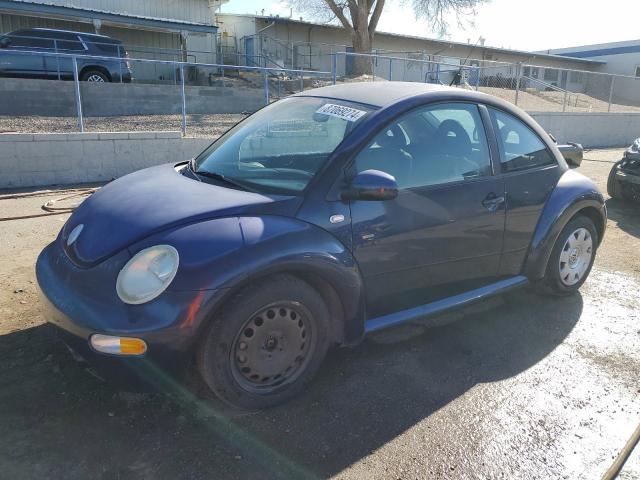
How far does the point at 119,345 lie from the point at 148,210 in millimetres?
752

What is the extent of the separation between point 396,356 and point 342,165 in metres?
1.32

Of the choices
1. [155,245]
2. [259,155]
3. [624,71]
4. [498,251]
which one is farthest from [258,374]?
[624,71]

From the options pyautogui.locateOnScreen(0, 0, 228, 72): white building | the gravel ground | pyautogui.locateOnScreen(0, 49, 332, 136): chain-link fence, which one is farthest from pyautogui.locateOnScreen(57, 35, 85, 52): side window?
the gravel ground

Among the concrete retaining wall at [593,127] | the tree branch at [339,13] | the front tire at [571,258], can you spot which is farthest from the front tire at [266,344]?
the tree branch at [339,13]

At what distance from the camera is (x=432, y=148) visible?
3256 millimetres

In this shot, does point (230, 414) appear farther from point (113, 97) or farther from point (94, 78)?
point (94, 78)

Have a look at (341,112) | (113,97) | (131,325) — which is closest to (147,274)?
(131,325)

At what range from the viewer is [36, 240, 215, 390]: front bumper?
227cm

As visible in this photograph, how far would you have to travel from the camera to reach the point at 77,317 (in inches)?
92.4

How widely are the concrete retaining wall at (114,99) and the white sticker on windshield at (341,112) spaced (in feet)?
41.1

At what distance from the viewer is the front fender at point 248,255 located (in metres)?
2.33

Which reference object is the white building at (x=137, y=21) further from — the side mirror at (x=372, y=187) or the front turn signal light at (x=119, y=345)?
the front turn signal light at (x=119, y=345)

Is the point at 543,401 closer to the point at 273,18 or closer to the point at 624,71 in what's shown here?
the point at 273,18

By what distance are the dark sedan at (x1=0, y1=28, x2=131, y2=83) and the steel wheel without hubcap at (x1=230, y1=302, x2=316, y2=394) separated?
43.0 feet
